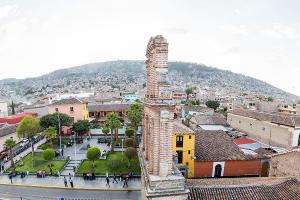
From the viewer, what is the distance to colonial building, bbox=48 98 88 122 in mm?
47031

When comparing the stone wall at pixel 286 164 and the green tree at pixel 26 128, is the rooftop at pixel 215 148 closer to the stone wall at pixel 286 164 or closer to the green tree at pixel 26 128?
the stone wall at pixel 286 164

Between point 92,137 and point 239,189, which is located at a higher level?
point 239,189

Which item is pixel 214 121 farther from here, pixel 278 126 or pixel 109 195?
pixel 109 195

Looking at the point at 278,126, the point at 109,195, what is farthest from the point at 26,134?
the point at 278,126

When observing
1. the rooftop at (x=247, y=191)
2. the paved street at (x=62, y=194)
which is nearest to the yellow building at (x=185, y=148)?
the paved street at (x=62, y=194)

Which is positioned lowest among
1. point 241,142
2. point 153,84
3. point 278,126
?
point 241,142

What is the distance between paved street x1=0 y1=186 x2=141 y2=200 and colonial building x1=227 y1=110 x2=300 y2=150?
76.3 ft

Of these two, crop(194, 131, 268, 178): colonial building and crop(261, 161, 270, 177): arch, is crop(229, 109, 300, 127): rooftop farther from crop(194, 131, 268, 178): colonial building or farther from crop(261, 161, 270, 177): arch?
crop(194, 131, 268, 178): colonial building

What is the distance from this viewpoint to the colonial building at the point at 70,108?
154ft

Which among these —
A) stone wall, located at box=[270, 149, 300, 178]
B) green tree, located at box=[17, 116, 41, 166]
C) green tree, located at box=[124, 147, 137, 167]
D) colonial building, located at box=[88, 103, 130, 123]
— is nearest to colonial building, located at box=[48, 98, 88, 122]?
Answer: green tree, located at box=[17, 116, 41, 166]

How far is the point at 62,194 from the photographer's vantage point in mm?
23281

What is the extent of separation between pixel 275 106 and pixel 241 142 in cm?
4948

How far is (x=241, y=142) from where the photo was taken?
35.2m

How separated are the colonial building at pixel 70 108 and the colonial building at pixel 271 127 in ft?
106
